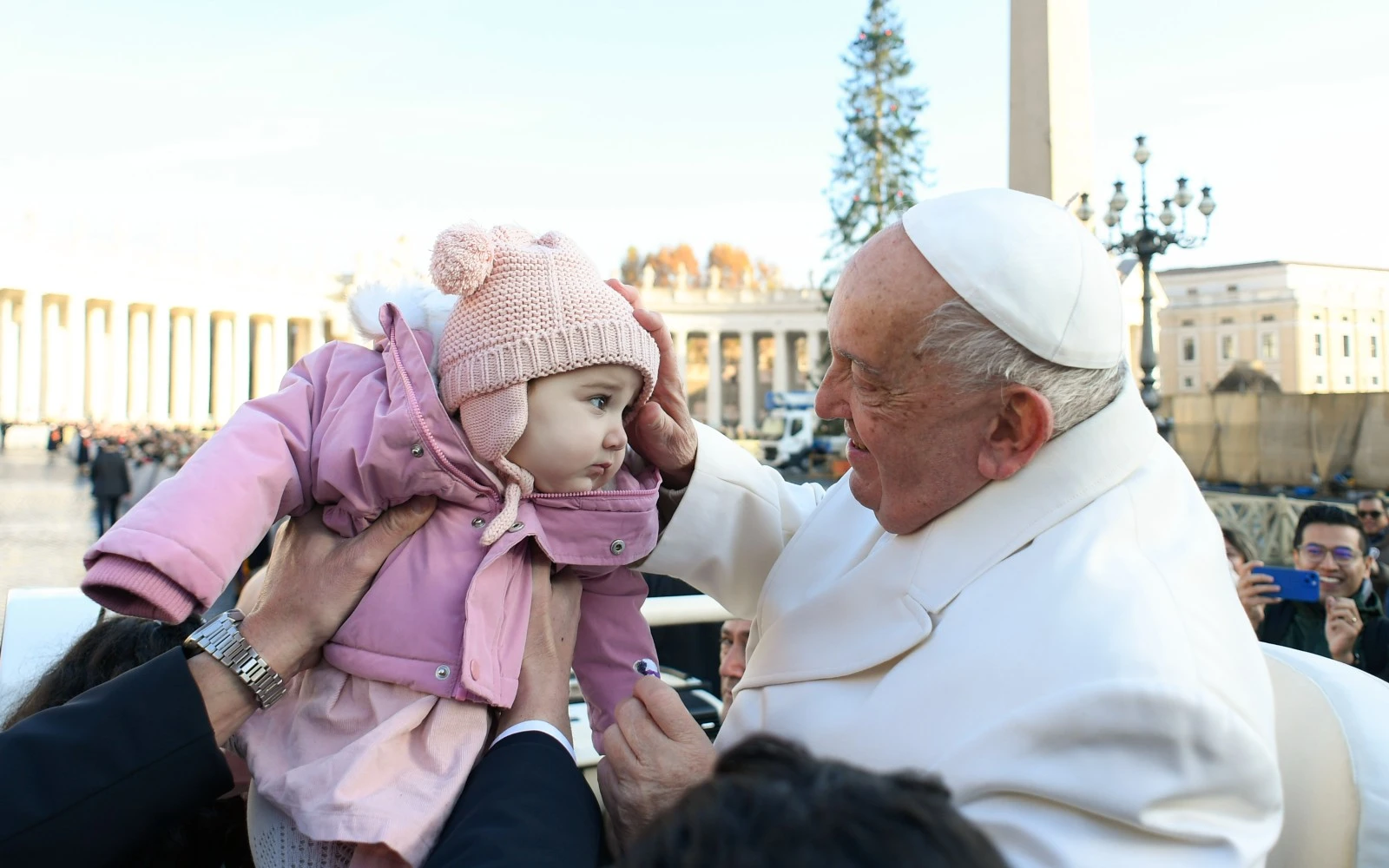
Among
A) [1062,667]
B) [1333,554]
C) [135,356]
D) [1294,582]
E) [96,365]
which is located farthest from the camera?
[135,356]

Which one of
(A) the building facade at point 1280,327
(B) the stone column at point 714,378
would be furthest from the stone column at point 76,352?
(A) the building facade at point 1280,327

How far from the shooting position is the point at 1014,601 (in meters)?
1.31

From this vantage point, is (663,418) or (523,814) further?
(663,418)

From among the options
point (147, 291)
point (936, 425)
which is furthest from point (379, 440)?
point (147, 291)

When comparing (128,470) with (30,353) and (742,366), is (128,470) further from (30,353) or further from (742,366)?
(742,366)

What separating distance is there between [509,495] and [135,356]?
5069 centimetres

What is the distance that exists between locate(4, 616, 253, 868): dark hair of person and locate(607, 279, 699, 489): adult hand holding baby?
36.6 inches

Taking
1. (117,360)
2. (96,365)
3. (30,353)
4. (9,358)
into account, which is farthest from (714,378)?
(9,358)

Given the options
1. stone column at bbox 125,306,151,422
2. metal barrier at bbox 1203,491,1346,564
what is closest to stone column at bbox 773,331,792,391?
stone column at bbox 125,306,151,422

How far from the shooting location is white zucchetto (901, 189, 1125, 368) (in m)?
1.40

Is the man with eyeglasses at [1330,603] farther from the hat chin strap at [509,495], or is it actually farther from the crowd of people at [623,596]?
the hat chin strap at [509,495]

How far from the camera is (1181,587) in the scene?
1.26m

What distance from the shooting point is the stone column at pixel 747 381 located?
55281 millimetres

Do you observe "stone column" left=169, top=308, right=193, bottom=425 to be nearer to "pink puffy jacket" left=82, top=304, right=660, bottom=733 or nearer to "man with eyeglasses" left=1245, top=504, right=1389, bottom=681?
"man with eyeglasses" left=1245, top=504, right=1389, bottom=681
